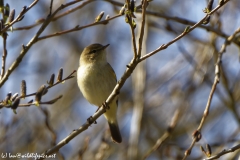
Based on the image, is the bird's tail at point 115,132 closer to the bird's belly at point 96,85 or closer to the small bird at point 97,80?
the small bird at point 97,80

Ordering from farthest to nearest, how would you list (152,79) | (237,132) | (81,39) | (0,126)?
(81,39), (152,79), (0,126), (237,132)

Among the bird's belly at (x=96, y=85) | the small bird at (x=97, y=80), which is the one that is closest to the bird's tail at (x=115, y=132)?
the small bird at (x=97, y=80)

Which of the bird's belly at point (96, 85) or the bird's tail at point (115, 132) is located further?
the bird's tail at point (115, 132)

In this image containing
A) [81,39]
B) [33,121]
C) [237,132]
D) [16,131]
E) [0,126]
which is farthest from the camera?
[81,39]

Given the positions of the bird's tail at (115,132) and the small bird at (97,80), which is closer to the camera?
the small bird at (97,80)

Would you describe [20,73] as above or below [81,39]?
below

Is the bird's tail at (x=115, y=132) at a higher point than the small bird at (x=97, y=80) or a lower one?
lower

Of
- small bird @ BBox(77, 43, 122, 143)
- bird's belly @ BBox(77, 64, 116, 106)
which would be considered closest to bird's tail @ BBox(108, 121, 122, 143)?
small bird @ BBox(77, 43, 122, 143)

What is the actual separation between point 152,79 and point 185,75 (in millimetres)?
746

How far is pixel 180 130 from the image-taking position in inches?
286

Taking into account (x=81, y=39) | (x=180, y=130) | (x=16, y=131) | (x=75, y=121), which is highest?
(x=81, y=39)

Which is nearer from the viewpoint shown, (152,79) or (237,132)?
(237,132)

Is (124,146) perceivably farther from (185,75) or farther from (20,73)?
(20,73)

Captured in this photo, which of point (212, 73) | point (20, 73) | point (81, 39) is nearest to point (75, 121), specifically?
point (20, 73)
